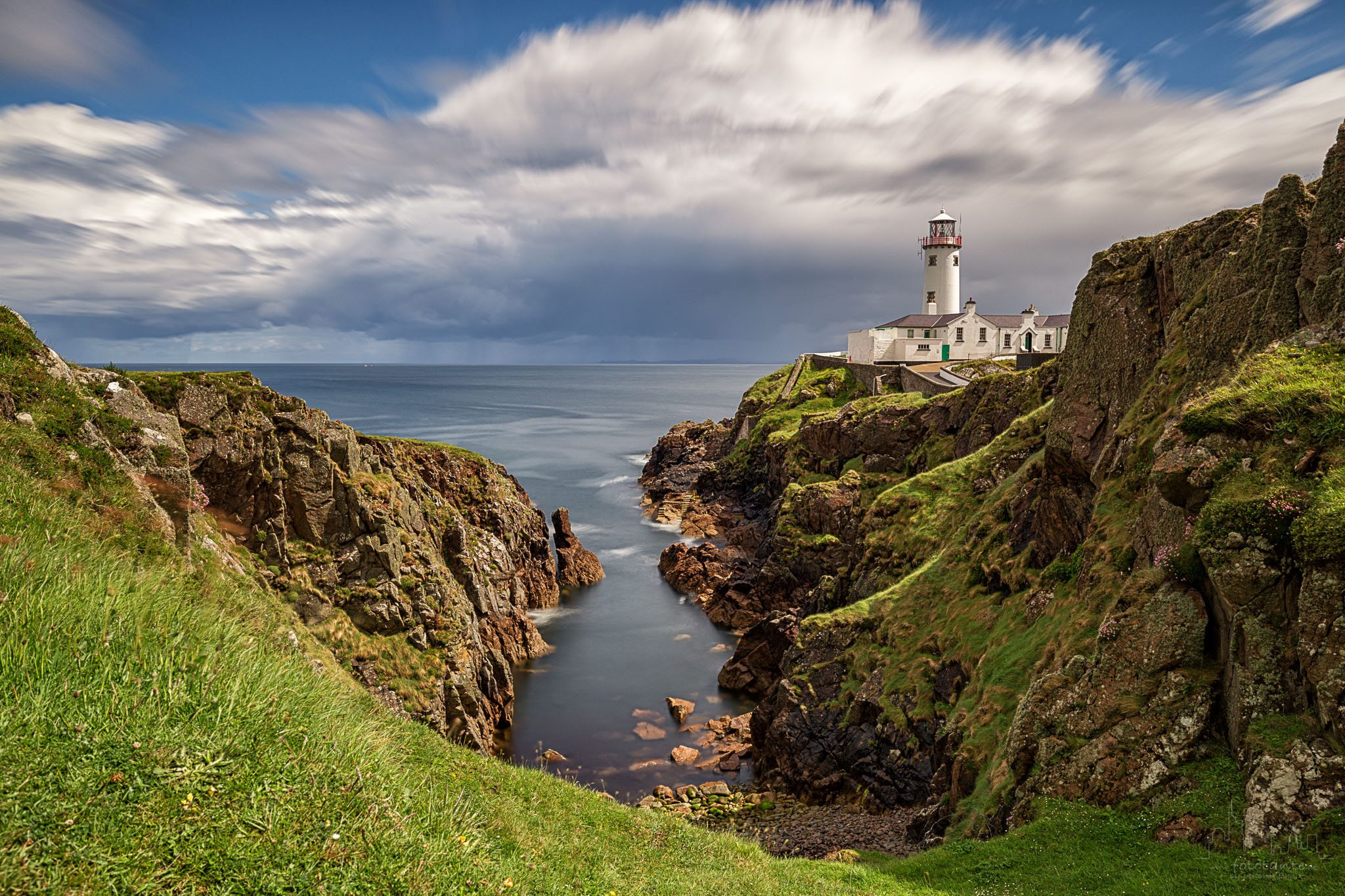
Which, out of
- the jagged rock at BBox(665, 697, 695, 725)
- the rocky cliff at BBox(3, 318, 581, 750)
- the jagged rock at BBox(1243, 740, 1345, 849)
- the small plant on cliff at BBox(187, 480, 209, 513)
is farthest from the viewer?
the jagged rock at BBox(665, 697, 695, 725)

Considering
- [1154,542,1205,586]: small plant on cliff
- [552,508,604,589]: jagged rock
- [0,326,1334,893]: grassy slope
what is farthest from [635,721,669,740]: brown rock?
[1154,542,1205,586]: small plant on cliff

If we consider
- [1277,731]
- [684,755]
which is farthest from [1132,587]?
[684,755]

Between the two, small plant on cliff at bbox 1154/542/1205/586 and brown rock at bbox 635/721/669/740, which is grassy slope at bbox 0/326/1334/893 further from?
brown rock at bbox 635/721/669/740

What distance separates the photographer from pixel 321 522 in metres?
33.2

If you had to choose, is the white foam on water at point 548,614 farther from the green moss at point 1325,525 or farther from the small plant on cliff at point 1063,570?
the green moss at point 1325,525

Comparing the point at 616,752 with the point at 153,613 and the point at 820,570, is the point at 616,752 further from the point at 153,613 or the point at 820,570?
the point at 153,613

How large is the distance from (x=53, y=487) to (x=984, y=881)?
69.7ft

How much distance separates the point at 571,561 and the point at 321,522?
38.4 metres

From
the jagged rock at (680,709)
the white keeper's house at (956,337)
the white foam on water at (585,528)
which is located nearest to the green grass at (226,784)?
the jagged rock at (680,709)

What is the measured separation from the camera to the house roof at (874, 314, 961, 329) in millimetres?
104562

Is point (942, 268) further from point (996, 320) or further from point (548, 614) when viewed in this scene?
point (548, 614)

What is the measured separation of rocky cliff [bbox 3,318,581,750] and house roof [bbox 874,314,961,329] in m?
84.7

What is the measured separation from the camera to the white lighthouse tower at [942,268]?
114 meters

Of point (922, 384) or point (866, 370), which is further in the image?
point (866, 370)
